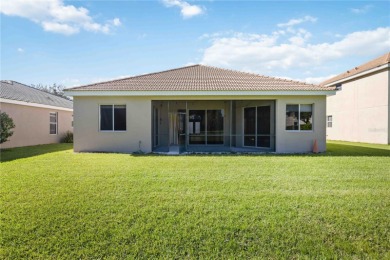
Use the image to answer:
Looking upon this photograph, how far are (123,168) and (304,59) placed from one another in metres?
24.8

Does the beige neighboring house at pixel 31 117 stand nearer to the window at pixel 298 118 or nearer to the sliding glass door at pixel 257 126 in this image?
the sliding glass door at pixel 257 126

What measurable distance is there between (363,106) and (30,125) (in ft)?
86.7

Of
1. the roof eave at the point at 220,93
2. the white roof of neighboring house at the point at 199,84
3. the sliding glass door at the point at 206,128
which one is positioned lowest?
the sliding glass door at the point at 206,128

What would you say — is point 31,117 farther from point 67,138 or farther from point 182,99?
point 182,99

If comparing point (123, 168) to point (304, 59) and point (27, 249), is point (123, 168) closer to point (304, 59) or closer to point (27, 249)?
point (27, 249)

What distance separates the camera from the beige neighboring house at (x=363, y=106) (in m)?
18.5

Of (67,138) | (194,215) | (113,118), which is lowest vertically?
(194,215)

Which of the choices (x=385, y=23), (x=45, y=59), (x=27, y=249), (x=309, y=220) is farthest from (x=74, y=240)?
(x=385, y=23)

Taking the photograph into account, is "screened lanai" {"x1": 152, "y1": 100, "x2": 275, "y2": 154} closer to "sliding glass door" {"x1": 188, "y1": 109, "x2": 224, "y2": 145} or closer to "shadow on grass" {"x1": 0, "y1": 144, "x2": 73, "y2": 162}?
"sliding glass door" {"x1": 188, "y1": 109, "x2": 224, "y2": 145}

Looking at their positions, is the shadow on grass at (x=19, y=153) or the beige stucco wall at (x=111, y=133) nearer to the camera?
the shadow on grass at (x=19, y=153)

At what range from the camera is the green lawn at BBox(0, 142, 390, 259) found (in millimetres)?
3564

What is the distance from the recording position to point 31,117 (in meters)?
18.2

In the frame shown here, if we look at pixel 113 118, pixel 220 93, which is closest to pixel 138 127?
pixel 113 118

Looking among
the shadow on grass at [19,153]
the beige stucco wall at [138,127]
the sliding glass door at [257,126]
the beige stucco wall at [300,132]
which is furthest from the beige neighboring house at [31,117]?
the beige stucco wall at [300,132]
